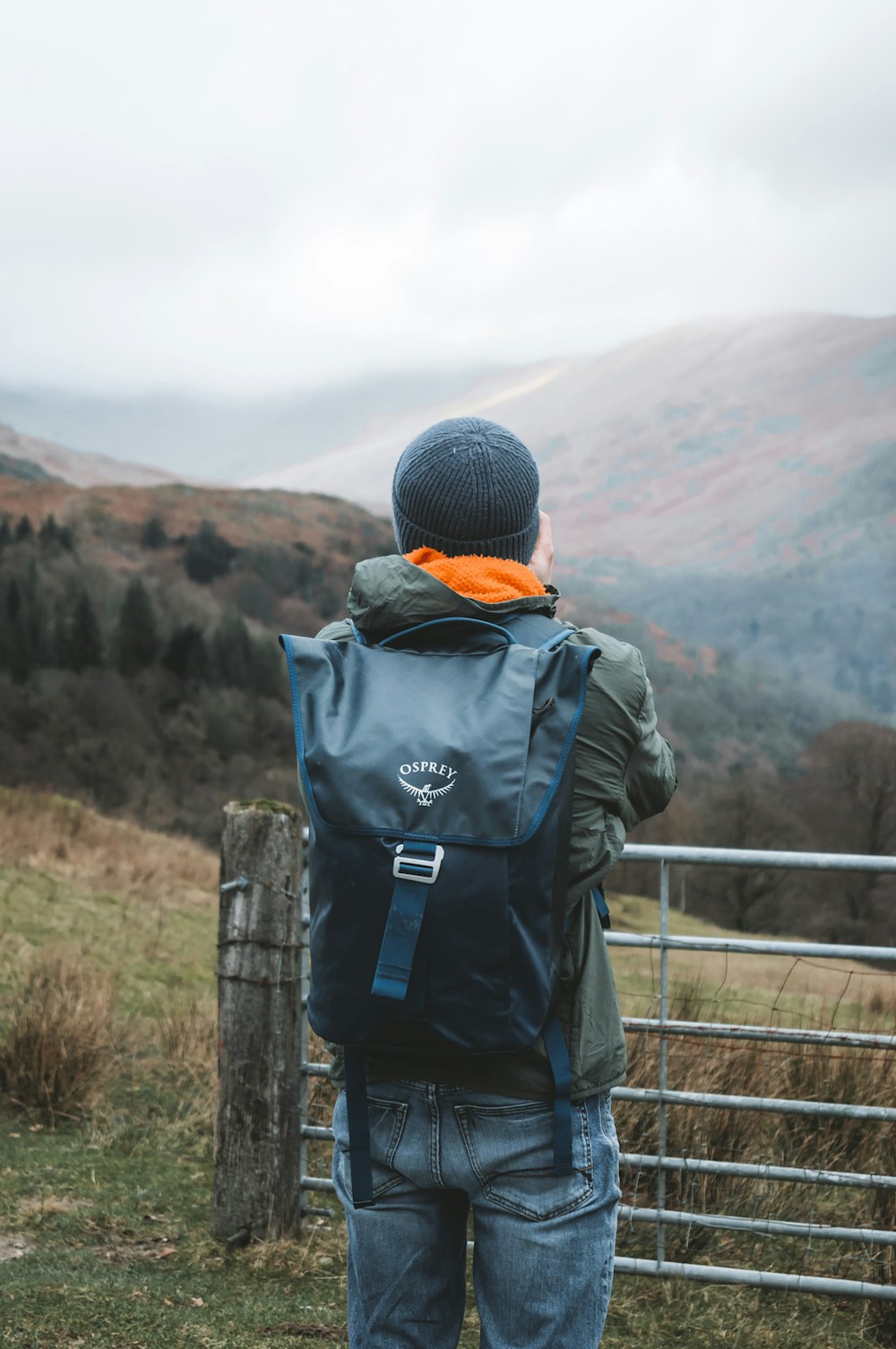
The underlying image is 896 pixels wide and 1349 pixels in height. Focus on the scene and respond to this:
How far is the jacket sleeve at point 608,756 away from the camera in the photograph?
4.96 ft

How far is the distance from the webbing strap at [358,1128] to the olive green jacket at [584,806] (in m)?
0.02

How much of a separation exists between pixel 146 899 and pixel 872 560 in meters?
74.1

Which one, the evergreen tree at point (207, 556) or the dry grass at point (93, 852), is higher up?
the evergreen tree at point (207, 556)

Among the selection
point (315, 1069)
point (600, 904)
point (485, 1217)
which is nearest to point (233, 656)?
point (315, 1069)

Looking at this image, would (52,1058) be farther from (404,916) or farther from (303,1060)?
(404,916)

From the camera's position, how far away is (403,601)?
1.55m

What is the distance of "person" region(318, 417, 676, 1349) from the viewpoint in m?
1.50

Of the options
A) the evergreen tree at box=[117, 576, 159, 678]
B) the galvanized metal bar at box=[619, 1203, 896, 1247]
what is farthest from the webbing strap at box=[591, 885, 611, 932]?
the evergreen tree at box=[117, 576, 159, 678]

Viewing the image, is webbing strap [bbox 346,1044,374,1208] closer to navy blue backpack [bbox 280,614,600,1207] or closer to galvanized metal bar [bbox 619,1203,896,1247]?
navy blue backpack [bbox 280,614,600,1207]

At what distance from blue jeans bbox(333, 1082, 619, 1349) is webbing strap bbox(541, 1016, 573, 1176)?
2 centimetres

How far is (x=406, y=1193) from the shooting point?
1553 mm

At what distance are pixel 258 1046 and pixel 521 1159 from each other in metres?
2.13

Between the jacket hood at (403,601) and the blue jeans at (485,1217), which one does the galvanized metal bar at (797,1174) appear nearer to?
the blue jeans at (485,1217)

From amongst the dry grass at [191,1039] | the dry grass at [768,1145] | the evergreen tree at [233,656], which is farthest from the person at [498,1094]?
the evergreen tree at [233,656]
